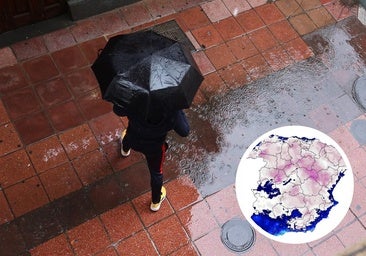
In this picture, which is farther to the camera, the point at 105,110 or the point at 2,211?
the point at 105,110

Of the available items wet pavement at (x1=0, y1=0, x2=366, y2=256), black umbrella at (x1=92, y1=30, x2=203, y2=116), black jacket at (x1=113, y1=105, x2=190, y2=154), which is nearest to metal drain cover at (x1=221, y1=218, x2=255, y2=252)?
wet pavement at (x1=0, y1=0, x2=366, y2=256)

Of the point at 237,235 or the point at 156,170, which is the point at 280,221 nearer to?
the point at 237,235

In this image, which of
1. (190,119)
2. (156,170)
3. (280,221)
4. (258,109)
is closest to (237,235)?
(280,221)

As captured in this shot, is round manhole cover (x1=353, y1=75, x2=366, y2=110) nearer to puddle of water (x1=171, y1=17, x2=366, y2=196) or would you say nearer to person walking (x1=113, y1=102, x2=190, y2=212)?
puddle of water (x1=171, y1=17, x2=366, y2=196)

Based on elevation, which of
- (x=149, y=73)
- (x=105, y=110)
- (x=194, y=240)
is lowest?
(x=194, y=240)

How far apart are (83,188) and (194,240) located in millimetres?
1317

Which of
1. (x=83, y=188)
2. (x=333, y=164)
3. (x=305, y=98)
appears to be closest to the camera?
(x=83, y=188)

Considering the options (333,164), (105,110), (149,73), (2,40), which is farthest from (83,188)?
(333,164)

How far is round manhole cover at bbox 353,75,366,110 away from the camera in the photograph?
6371 mm

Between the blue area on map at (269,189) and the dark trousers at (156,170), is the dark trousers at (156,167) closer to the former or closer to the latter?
the dark trousers at (156,170)

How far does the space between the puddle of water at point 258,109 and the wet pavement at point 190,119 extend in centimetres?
1

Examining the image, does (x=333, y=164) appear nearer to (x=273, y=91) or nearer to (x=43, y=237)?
(x=273, y=91)

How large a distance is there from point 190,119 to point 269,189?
125 centimetres

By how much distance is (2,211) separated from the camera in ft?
17.0
